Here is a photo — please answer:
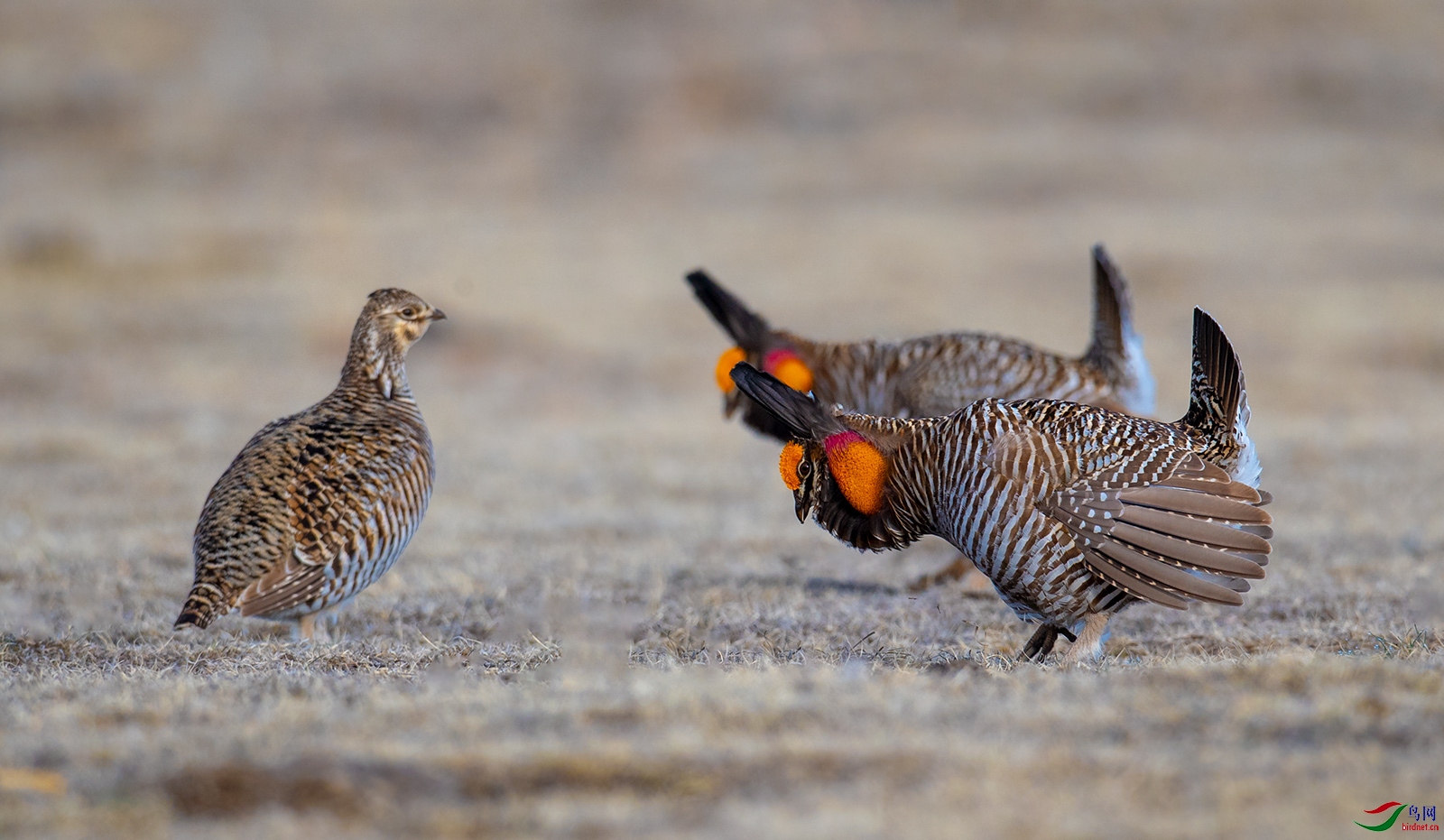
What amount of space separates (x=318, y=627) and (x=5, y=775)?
244 cm

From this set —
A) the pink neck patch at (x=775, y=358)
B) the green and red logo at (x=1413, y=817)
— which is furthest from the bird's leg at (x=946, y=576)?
the green and red logo at (x=1413, y=817)

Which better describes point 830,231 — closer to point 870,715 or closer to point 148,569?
point 148,569

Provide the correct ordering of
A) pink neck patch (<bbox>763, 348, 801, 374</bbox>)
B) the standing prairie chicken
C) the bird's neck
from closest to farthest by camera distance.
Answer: the bird's neck
the standing prairie chicken
pink neck patch (<bbox>763, 348, 801, 374</bbox>)

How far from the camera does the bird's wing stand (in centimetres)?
456

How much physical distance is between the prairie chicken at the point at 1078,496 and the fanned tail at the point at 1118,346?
1.90 m

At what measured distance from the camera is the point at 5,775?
3.19m

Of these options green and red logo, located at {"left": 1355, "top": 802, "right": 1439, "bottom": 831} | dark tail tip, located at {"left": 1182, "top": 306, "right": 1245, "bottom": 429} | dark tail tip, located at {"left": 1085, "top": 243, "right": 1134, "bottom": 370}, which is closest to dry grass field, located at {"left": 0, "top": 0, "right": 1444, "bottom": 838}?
green and red logo, located at {"left": 1355, "top": 802, "right": 1439, "bottom": 831}

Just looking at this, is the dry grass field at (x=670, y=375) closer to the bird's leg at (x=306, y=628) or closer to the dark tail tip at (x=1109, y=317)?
the bird's leg at (x=306, y=628)

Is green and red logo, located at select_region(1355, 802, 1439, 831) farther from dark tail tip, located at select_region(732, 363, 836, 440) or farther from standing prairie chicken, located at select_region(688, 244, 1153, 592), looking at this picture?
standing prairie chicken, located at select_region(688, 244, 1153, 592)

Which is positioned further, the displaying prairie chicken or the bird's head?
the displaying prairie chicken

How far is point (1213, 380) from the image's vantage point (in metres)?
5.12

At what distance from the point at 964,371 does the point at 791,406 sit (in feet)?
6.21

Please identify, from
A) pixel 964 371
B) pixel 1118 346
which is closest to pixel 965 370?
pixel 964 371

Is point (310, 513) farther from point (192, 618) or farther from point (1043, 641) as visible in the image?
point (1043, 641)
